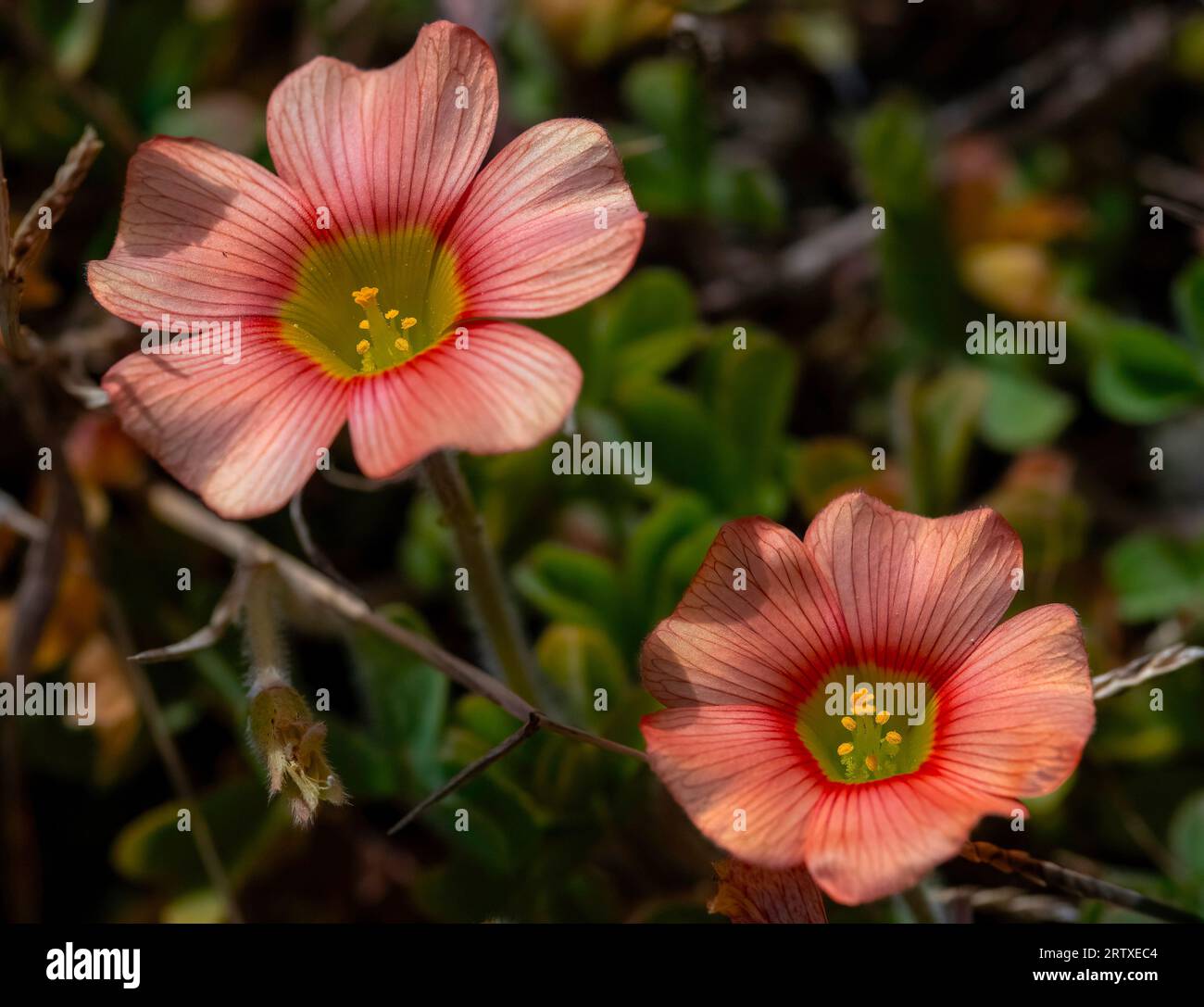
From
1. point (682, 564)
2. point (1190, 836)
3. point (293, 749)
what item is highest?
point (682, 564)

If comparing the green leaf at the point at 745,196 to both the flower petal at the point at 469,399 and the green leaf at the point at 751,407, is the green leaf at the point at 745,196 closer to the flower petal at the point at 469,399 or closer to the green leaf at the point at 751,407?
the green leaf at the point at 751,407

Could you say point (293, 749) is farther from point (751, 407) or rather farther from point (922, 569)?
point (751, 407)

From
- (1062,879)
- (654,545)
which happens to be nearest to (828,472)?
(654,545)

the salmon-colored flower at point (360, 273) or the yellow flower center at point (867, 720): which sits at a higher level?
the salmon-colored flower at point (360, 273)

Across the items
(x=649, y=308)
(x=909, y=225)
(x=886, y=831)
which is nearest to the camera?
(x=886, y=831)

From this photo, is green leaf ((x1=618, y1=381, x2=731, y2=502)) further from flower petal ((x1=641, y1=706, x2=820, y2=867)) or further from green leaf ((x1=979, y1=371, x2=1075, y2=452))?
flower petal ((x1=641, y1=706, x2=820, y2=867))

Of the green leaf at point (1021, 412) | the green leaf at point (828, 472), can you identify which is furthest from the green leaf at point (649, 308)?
the green leaf at point (1021, 412)
